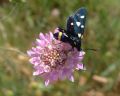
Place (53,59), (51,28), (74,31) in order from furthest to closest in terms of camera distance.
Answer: (51,28) → (53,59) → (74,31)

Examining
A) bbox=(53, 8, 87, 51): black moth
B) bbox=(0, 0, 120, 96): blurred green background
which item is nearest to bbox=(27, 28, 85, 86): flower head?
bbox=(53, 8, 87, 51): black moth

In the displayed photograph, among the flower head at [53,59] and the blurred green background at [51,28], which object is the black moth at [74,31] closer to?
the flower head at [53,59]

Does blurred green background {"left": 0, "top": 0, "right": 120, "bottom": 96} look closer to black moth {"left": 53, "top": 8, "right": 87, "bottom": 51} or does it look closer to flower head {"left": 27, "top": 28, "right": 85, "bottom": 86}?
flower head {"left": 27, "top": 28, "right": 85, "bottom": 86}

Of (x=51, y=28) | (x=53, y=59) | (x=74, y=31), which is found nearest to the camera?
(x=74, y=31)

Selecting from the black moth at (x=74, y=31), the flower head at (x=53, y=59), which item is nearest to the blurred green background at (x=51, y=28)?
the flower head at (x=53, y=59)

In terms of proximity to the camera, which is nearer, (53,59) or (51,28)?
(53,59)

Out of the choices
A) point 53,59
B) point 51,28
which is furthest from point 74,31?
point 51,28

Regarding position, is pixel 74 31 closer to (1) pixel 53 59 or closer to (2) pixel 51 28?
(1) pixel 53 59
